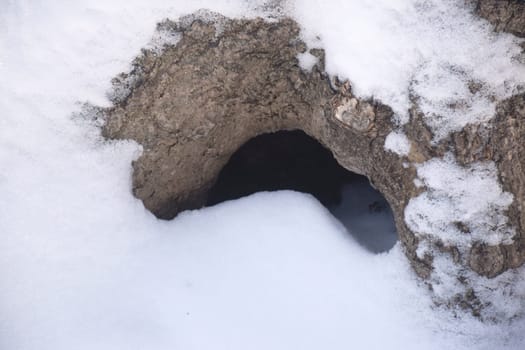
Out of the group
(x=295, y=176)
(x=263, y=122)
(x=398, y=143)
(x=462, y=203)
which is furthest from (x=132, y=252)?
(x=295, y=176)

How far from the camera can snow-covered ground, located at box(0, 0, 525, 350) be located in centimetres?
132

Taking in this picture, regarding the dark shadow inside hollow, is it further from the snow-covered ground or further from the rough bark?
the snow-covered ground

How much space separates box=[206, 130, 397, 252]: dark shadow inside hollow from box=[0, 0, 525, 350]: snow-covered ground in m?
0.63

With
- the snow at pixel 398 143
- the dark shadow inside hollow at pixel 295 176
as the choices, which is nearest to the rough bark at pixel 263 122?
the snow at pixel 398 143

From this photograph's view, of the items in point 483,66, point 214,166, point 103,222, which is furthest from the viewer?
point 214,166

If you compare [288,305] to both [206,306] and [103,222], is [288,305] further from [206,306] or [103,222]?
[103,222]

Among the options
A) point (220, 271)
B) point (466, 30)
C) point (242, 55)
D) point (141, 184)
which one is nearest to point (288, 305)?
point (220, 271)

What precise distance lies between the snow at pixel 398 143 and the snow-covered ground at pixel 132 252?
0.08 m

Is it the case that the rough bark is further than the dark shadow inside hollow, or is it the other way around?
the dark shadow inside hollow

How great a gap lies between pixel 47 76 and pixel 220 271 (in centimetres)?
76

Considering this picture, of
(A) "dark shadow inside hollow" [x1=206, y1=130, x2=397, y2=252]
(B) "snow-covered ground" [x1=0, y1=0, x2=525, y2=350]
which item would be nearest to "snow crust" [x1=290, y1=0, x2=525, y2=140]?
(B) "snow-covered ground" [x1=0, y1=0, x2=525, y2=350]

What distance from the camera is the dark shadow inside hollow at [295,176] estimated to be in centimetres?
214

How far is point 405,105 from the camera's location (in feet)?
4.18

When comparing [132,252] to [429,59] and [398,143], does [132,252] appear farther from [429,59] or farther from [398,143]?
[429,59]
